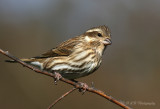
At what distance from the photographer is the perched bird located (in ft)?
28.1

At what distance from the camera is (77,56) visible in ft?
28.7

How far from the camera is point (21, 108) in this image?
A: 37.3 ft

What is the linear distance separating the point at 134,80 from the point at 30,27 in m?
5.21

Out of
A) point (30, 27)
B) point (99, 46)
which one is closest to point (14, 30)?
point (30, 27)

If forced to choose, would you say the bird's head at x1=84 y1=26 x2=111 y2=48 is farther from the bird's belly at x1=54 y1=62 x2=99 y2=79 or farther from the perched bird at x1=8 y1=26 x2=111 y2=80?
the bird's belly at x1=54 y1=62 x2=99 y2=79

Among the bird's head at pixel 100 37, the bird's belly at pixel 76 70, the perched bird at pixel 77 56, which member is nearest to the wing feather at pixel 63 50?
the perched bird at pixel 77 56

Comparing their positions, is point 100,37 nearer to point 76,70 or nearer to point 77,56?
point 77,56

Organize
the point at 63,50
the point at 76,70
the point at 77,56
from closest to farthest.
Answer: the point at 76,70, the point at 77,56, the point at 63,50

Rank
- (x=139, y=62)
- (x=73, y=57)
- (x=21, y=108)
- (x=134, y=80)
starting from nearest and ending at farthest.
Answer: (x=73, y=57), (x=21, y=108), (x=134, y=80), (x=139, y=62)

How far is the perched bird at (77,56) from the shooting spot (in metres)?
8.58

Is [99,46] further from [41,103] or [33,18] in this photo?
[33,18]

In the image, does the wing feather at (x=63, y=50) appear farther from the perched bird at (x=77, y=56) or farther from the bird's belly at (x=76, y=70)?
the bird's belly at (x=76, y=70)

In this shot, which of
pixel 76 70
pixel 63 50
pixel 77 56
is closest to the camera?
pixel 76 70

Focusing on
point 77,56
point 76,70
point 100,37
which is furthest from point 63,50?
point 100,37
